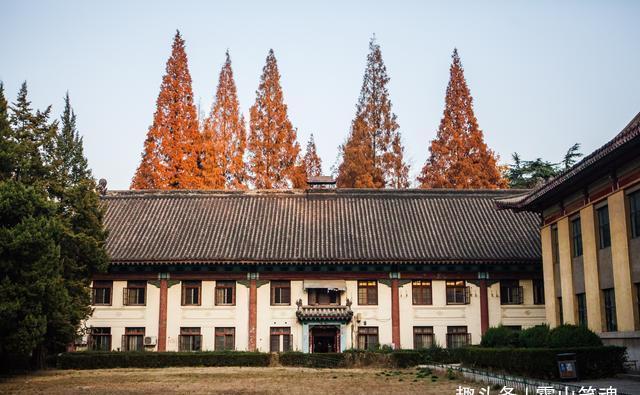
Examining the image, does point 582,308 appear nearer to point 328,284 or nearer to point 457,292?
point 457,292

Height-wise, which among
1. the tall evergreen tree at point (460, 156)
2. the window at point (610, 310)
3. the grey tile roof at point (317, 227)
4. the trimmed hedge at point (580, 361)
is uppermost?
the tall evergreen tree at point (460, 156)

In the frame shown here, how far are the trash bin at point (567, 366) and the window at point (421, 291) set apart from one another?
17603 mm

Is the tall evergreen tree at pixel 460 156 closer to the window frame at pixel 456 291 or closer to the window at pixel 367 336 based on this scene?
the window frame at pixel 456 291

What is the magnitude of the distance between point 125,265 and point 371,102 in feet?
75.5

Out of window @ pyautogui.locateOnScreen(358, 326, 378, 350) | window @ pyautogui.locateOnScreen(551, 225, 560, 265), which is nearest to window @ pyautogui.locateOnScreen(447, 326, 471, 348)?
window @ pyautogui.locateOnScreen(358, 326, 378, 350)

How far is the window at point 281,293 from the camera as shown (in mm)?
37500

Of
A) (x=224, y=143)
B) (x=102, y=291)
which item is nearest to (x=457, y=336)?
(x=102, y=291)

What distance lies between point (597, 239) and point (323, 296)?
51.3 feet

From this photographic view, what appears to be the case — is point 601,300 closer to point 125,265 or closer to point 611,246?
point 611,246

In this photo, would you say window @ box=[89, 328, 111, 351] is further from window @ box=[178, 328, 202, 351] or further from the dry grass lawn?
the dry grass lawn

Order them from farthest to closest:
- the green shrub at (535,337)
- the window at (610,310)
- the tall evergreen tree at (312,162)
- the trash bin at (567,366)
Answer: the tall evergreen tree at (312,162)
the window at (610,310)
the green shrub at (535,337)
the trash bin at (567,366)

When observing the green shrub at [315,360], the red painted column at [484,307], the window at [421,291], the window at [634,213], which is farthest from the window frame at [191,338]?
the window at [634,213]

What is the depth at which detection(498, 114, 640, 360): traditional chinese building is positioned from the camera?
22688 mm

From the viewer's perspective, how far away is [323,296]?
3766 centimetres
